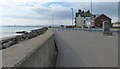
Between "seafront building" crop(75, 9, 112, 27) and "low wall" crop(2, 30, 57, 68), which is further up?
Result: "seafront building" crop(75, 9, 112, 27)

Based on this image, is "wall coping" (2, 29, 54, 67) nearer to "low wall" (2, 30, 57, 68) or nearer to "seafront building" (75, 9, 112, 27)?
"low wall" (2, 30, 57, 68)

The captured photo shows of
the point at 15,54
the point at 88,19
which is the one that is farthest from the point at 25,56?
the point at 88,19

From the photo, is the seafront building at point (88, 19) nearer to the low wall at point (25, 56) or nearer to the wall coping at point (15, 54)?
the low wall at point (25, 56)

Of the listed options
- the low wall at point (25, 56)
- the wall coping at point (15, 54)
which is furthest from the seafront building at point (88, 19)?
the wall coping at point (15, 54)

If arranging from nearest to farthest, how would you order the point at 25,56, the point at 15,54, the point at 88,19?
the point at 25,56
the point at 15,54
the point at 88,19

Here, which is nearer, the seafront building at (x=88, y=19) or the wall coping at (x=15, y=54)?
the wall coping at (x=15, y=54)

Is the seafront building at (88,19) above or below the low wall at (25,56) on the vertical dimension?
above

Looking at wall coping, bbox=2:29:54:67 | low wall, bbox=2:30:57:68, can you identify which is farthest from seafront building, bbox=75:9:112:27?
wall coping, bbox=2:29:54:67

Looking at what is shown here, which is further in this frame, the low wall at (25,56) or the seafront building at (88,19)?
the seafront building at (88,19)

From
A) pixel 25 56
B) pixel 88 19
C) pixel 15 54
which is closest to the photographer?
pixel 25 56

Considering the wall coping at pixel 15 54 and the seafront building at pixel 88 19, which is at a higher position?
the seafront building at pixel 88 19

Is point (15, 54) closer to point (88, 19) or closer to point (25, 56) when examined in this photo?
point (25, 56)

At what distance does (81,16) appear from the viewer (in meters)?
118

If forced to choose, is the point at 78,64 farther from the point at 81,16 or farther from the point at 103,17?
the point at 81,16
